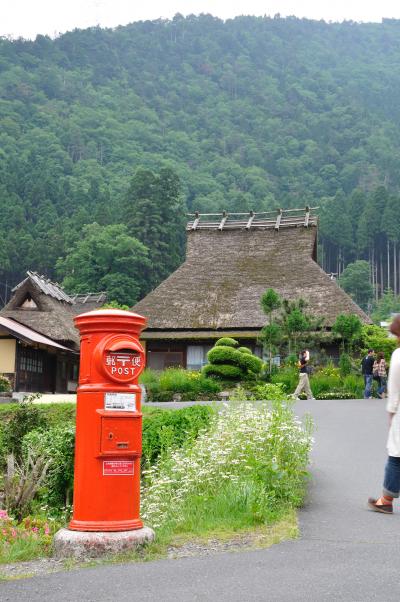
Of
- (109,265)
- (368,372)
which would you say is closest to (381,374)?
(368,372)

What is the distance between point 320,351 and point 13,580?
27.8m

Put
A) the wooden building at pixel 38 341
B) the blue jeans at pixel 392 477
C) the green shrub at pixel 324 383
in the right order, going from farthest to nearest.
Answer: the wooden building at pixel 38 341 < the green shrub at pixel 324 383 < the blue jeans at pixel 392 477

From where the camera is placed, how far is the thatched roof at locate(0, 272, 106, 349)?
1656 inches

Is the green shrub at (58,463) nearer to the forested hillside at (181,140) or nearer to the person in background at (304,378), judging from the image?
the person in background at (304,378)

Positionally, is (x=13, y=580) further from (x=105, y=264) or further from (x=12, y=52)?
(x=12, y=52)

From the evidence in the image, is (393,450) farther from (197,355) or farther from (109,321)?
(197,355)

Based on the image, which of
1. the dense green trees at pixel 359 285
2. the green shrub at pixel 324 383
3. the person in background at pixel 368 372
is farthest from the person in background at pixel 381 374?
the dense green trees at pixel 359 285

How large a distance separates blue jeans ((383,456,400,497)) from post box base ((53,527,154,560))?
284cm

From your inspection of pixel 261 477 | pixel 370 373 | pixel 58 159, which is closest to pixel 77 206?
pixel 58 159

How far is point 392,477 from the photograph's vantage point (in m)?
8.22

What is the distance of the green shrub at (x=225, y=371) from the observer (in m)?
27.8

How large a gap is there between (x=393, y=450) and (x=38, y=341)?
2987cm

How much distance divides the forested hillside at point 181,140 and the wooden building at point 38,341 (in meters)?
21.9

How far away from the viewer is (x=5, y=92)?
394 feet
